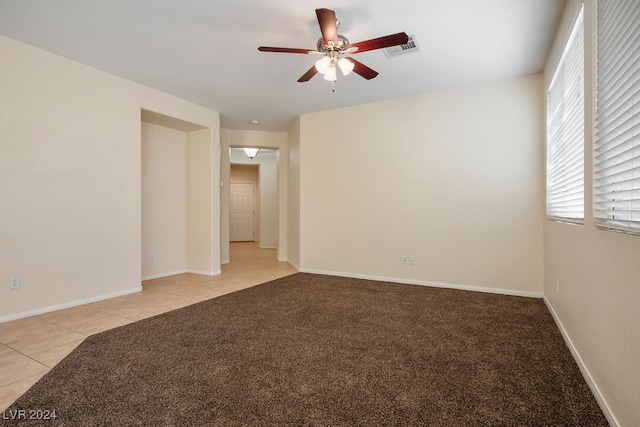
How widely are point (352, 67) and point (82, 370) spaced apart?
117 inches

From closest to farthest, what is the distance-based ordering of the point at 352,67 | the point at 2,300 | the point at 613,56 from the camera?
the point at 613,56
the point at 352,67
the point at 2,300

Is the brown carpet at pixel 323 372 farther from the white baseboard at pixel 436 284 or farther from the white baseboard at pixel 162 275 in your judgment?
the white baseboard at pixel 162 275

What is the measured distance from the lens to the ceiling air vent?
2999 millimetres

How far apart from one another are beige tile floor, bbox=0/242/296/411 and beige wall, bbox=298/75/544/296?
1435 millimetres

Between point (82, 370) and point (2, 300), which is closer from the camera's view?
Answer: point (82, 370)

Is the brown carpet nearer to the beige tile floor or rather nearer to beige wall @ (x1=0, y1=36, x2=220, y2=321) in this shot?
the beige tile floor

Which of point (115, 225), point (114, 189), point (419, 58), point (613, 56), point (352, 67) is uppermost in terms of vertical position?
point (419, 58)

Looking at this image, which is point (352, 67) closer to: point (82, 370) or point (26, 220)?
point (82, 370)

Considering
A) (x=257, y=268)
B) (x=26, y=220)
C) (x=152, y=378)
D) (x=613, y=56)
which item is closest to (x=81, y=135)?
(x=26, y=220)

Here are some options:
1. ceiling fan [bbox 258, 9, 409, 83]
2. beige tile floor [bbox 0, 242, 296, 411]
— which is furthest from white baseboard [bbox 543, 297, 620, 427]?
beige tile floor [bbox 0, 242, 296, 411]

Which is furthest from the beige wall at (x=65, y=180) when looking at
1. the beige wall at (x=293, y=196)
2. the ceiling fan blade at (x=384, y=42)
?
the ceiling fan blade at (x=384, y=42)

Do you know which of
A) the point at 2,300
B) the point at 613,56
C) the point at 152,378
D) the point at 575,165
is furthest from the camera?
the point at 2,300

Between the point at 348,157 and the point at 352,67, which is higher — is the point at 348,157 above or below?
below

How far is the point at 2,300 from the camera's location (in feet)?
9.54
